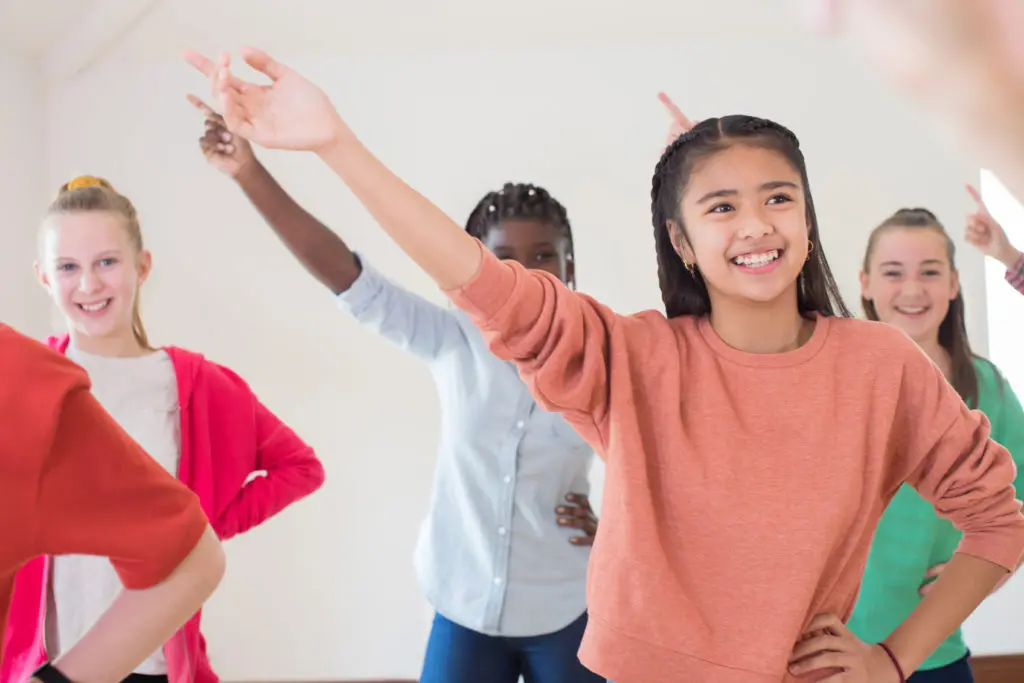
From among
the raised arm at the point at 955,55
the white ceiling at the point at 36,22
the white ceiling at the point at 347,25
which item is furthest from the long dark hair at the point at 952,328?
the white ceiling at the point at 36,22

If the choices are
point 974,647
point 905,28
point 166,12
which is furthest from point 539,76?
point 905,28

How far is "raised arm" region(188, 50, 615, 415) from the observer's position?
0.91 m

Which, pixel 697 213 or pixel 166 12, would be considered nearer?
pixel 697 213

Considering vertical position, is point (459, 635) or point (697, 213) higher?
point (697, 213)

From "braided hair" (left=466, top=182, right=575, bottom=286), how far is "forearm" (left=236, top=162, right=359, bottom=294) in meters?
0.28

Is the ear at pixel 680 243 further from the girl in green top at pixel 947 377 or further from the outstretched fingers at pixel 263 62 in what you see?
the girl in green top at pixel 947 377

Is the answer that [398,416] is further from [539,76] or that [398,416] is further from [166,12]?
[166,12]

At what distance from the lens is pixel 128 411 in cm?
155

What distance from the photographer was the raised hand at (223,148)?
142 cm

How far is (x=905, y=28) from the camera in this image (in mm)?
219

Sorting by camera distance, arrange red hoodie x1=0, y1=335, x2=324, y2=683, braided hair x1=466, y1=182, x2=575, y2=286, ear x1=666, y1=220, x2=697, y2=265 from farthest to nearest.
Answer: braided hair x1=466, y1=182, x2=575, y2=286, red hoodie x1=0, y1=335, x2=324, y2=683, ear x1=666, y1=220, x2=697, y2=265

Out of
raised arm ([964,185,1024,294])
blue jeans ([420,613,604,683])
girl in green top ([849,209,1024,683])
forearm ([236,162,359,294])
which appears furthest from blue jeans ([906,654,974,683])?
forearm ([236,162,359,294])

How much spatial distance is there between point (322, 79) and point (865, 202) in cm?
169

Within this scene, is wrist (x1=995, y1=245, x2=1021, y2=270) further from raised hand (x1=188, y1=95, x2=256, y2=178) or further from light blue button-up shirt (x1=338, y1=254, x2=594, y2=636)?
raised hand (x1=188, y1=95, x2=256, y2=178)
